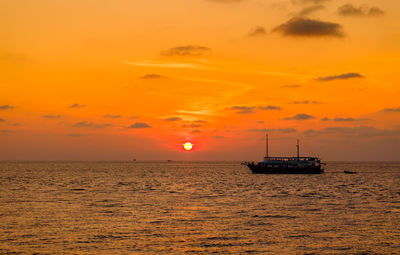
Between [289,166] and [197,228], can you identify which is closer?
[197,228]

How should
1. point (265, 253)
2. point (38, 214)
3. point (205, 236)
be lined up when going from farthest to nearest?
point (38, 214), point (205, 236), point (265, 253)

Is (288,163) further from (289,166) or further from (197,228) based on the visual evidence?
(197,228)

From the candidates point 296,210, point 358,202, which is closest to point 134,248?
point 296,210

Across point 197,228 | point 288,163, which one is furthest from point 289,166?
point 197,228

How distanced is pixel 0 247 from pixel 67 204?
1197 inches

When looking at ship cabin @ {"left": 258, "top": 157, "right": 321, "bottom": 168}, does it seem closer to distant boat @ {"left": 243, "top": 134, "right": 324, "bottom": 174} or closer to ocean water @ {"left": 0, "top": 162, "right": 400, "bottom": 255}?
distant boat @ {"left": 243, "top": 134, "right": 324, "bottom": 174}

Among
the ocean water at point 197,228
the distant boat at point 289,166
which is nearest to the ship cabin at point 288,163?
the distant boat at point 289,166

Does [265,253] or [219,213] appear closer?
[265,253]

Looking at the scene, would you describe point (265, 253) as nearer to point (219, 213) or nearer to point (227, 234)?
point (227, 234)

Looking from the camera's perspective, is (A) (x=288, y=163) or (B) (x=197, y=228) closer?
(B) (x=197, y=228)

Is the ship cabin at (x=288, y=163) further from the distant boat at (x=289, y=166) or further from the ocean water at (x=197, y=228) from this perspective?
the ocean water at (x=197, y=228)

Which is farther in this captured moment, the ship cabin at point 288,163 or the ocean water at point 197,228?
the ship cabin at point 288,163

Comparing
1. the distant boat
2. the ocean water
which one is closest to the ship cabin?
the distant boat

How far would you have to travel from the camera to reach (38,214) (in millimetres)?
53906
